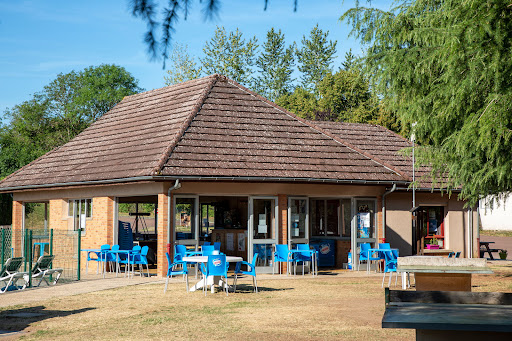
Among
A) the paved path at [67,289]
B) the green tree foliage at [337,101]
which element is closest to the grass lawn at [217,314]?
the paved path at [67,289]

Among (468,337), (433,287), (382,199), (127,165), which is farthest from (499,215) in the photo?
(468,337)

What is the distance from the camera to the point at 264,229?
64.5ft

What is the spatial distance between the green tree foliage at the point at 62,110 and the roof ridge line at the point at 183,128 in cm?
3949

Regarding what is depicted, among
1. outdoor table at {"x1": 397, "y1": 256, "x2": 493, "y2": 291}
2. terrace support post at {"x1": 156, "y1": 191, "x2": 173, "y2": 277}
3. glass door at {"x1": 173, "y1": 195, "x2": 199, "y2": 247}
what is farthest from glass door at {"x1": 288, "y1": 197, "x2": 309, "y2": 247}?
outdoor table at {"x1": 397, "y1": 256, "x2": 493, "y2": 291}

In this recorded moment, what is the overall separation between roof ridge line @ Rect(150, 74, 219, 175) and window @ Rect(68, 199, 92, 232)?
4.32m

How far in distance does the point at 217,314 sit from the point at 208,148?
825 cm

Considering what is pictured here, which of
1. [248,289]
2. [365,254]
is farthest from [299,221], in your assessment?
[248,289]

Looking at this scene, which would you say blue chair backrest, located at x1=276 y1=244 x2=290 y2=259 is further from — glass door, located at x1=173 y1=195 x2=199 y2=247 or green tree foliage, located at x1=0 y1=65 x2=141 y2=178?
green tree foliage, located at x1=0 y1=65 x2=141 y2=178

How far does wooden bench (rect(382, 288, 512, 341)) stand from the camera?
484 cm

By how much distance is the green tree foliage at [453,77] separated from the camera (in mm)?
12516

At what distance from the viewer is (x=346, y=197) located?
21.1m

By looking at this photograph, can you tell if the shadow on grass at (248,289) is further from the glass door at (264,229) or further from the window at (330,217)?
the window at (330,217)

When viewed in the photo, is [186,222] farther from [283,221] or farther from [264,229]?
[283,221]

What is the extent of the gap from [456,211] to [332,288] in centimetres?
929
